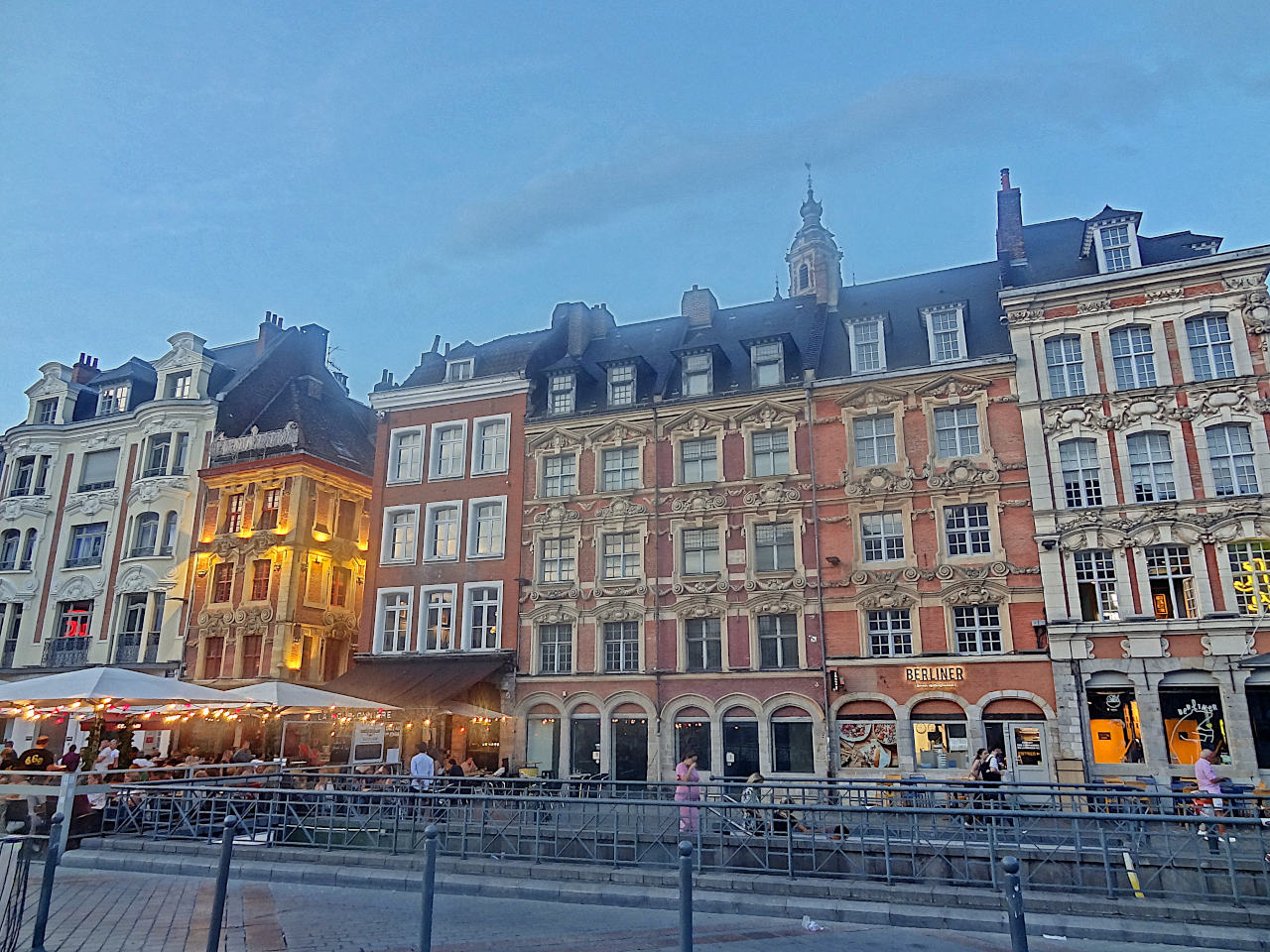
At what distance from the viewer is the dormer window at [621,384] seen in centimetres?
3093

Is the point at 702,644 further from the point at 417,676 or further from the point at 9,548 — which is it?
the point at 9,548

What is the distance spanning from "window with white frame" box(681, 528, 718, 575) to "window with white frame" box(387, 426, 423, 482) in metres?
10.6

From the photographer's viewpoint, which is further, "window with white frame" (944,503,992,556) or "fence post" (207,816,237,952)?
"window with white frame" (944,503,992,556)

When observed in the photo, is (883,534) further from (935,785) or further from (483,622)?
(483,622)

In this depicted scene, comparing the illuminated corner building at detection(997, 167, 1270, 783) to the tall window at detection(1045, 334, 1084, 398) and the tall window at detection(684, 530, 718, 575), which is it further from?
the tall window at detection(684, 530, 718, 575)

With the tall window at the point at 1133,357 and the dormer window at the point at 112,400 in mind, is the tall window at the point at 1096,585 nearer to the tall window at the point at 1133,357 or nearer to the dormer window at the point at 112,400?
the tall window at the point at 1133,357

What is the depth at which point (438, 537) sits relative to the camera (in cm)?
3177

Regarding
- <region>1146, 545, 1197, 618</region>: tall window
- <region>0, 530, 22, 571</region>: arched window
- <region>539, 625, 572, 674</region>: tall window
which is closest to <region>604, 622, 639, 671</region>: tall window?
<region>539, 625, 572, 674</region>: tall window

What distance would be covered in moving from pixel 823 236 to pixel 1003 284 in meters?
19.4

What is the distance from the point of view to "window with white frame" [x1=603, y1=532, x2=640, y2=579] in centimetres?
2866

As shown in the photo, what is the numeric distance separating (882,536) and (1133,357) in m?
8.30

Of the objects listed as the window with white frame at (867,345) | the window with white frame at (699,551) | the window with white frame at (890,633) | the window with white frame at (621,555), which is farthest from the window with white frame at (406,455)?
the window with white frame at (890,633)

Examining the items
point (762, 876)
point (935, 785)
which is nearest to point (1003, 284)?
point (935, 785)

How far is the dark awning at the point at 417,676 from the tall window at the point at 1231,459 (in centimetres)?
2068
